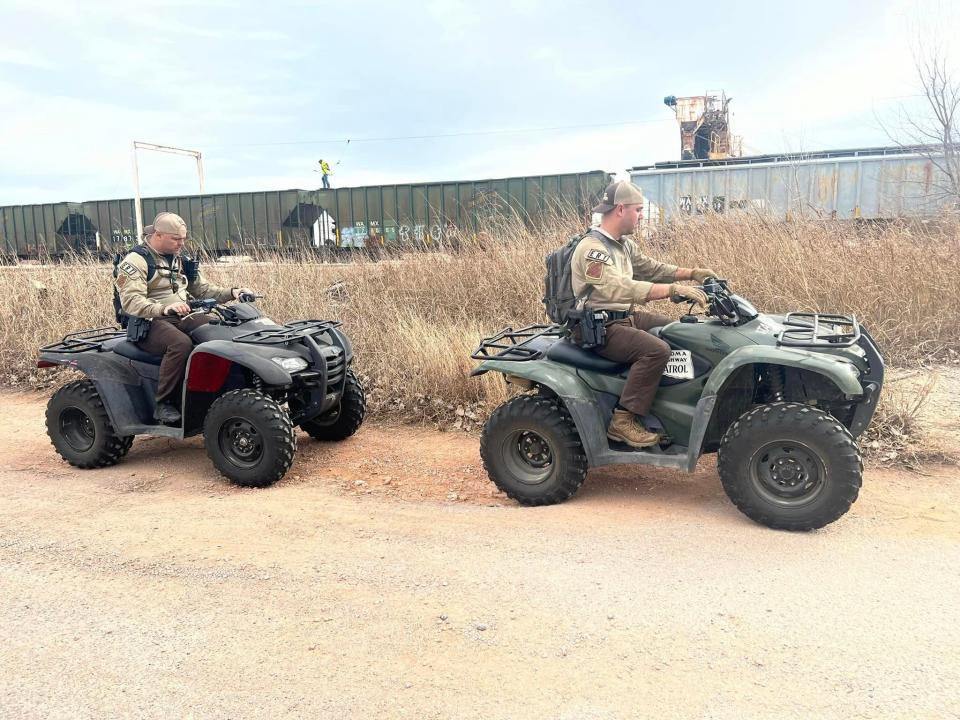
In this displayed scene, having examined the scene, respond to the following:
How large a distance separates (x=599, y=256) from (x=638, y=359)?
2.12 ft

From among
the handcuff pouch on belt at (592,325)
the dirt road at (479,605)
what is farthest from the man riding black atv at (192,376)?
the handcuff pouch on belt at (592,325)

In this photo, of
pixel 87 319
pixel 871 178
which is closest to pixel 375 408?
pixel 87 319

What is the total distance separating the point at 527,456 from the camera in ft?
15.1

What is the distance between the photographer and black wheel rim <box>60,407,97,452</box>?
5781 millimetres

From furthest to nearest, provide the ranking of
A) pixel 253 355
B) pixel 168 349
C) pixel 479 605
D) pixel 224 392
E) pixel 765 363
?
1. pixel 224 392
2. pixel 168 349
3. pixel 253 355
4. pixel 765 363
5. pixel 479 605

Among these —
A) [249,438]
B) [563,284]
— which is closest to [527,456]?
[563,284]

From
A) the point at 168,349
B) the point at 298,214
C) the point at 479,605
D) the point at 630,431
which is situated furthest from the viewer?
the point at 298,214

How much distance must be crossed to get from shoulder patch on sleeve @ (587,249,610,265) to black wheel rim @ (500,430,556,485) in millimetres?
1125

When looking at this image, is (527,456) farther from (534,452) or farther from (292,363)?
(292,363)

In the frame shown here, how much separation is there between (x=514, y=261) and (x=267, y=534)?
6.09 m

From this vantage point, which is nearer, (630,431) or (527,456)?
(630,431)

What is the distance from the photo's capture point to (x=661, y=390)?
4320 millimetres

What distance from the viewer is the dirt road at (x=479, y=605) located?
2.52 metres

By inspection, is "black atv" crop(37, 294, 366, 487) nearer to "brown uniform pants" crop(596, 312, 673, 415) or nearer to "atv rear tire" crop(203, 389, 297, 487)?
"atv rear tire" crop(203, 389, 297, 487)
